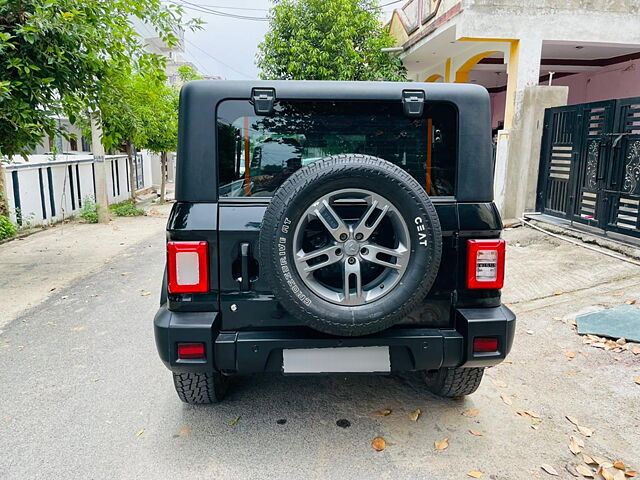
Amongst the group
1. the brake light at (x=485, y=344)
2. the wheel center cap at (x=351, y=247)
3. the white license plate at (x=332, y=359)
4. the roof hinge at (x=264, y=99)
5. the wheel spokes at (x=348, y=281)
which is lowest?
the white license plate at (x=332, y=359)

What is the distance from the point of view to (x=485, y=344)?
277cm

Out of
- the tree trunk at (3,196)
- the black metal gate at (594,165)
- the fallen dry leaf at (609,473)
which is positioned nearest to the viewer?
the fallen dry leaf at (609,473)

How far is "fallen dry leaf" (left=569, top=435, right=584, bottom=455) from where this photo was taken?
9.38ft

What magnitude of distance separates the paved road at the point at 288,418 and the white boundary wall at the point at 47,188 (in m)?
6.49

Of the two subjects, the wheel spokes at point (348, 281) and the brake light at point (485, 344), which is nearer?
the wheel spokes at point (348, 281)

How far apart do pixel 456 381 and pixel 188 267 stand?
1.84 m

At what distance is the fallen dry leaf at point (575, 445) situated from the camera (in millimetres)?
2859

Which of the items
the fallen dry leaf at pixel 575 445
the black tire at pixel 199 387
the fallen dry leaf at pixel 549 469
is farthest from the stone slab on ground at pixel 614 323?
the black tire at pixel 199 387

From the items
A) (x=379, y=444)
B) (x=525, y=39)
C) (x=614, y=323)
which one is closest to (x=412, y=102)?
(x=379, y=444)

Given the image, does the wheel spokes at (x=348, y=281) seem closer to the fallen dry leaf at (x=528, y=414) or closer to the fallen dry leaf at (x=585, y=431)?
the fallen dry leaf at (x=528, y=414)

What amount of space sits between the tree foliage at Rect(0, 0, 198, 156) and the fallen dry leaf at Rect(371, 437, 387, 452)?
5.00 m

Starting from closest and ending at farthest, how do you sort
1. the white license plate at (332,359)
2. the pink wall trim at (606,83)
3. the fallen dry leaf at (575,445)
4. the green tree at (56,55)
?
the white license plate at (332,359), the fallen dry leaf at (575,445), the green tree at (56,55), the pink wall trim at (606,83)

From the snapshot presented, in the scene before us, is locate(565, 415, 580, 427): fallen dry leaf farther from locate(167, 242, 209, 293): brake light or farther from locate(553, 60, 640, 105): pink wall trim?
locate(553, 60, 640, 105): pink wall trim

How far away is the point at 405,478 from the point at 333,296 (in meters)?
1.03
